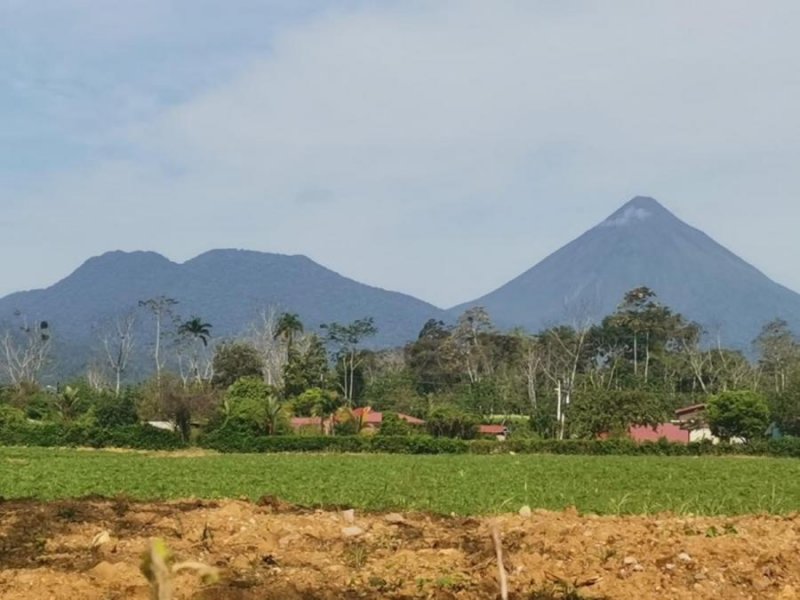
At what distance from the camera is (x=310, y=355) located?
75.6 metres

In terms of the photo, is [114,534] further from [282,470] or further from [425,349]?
[425,349]

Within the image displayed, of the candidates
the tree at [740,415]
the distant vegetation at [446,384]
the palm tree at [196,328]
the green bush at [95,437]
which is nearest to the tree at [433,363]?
the distant vegetation at [446,384]

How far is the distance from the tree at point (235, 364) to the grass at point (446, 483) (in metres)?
50.7

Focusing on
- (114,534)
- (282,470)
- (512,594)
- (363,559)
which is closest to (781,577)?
(512,594)

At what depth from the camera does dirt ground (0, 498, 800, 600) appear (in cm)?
598

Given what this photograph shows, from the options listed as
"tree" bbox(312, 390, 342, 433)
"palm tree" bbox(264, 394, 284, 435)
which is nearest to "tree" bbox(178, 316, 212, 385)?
"tree" bbox(312, 390, 342, 433)

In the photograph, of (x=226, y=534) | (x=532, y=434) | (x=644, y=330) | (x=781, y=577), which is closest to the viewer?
(x=781, y=577)

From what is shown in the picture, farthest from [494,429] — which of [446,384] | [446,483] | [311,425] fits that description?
[446,483]

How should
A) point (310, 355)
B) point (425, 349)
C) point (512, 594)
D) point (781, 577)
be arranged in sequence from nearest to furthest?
1. point (512, 594)
2. point (781, 577)
3. point (310, 355)
4. point (425, 349)

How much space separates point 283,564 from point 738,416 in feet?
145

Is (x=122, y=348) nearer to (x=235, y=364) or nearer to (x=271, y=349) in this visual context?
(x=235, y=364)

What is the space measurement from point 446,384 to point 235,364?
22684 millimetres

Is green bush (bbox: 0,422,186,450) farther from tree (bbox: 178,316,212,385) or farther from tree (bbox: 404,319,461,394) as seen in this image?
tree (bbox: 404,319,461,394)

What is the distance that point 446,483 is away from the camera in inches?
867
